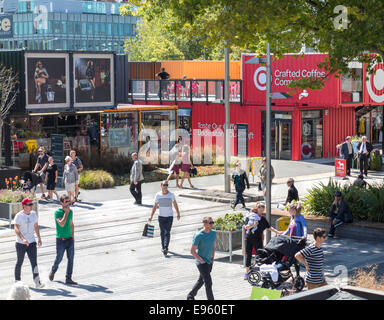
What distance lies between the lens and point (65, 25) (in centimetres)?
13788

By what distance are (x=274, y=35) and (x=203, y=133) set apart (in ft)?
74.2

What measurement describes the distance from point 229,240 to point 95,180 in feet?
40.9

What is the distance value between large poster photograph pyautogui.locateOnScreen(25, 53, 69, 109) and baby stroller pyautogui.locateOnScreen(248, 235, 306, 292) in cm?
1927

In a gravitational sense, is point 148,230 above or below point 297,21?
below

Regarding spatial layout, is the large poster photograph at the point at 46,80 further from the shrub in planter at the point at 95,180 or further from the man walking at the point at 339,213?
the man walking at the point at 339,213

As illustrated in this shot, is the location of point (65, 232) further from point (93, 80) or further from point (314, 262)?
point (93, 80)

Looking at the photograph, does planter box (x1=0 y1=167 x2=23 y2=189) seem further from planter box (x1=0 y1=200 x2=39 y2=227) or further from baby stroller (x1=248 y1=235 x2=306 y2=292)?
baby stroller (x1=248 y1=235 x2=306 y2=292)

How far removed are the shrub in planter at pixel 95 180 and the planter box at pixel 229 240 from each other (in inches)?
476

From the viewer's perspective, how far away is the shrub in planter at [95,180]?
2753 cm

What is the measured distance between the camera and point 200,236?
1248 centimetres

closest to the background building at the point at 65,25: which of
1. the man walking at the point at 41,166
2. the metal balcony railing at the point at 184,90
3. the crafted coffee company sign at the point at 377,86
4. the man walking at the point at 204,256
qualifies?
the metal balcony railing at the point at 184,90

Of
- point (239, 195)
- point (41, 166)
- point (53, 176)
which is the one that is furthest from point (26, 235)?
point (41, 166)

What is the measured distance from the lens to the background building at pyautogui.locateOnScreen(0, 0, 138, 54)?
451 ft
